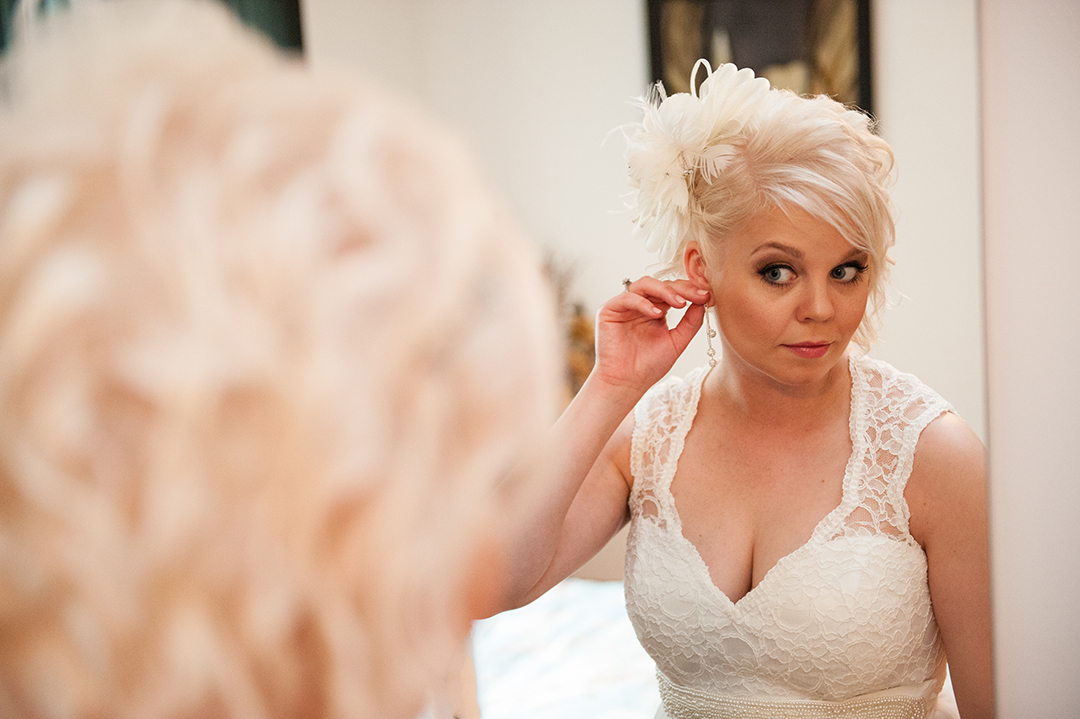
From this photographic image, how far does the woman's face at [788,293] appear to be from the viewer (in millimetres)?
612

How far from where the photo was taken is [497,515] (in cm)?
30

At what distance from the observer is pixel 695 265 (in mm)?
683

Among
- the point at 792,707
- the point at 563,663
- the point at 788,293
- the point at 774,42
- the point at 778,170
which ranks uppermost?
the point at 774,42

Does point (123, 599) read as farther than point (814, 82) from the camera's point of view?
No

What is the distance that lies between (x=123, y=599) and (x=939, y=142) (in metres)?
0.63

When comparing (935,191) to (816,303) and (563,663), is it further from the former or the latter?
(563,663)

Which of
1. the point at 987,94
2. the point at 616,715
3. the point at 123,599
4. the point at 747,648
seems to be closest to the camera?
the point at 123,599

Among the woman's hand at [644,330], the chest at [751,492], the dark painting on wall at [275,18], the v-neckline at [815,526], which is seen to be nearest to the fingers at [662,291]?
the woman's hand at [644,330]

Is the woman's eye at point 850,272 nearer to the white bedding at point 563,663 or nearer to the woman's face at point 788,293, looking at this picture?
the woman's face at point 788,293

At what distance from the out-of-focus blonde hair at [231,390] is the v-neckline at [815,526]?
0.51 meters

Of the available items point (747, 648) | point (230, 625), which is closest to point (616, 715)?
point (747, 648)

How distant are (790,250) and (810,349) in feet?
0.33

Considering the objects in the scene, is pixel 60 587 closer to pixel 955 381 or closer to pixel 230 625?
pixel 230 625

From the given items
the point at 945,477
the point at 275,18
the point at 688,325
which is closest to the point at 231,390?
the point at 275,18
